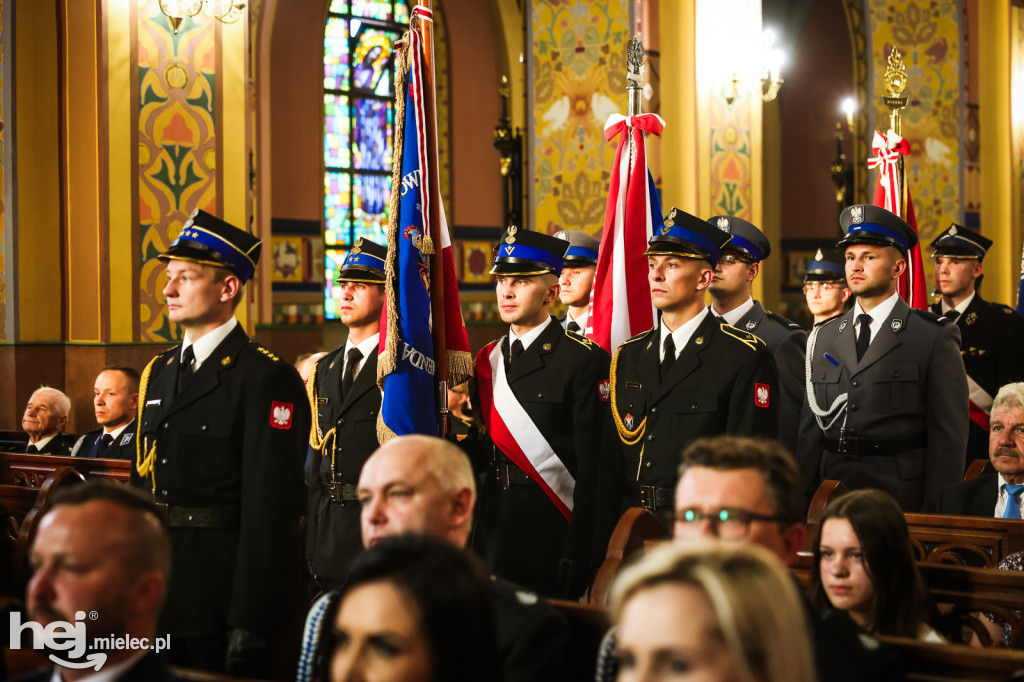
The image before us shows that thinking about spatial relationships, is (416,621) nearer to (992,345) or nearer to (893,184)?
(992,345)

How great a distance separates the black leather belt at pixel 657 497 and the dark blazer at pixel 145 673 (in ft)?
5.26

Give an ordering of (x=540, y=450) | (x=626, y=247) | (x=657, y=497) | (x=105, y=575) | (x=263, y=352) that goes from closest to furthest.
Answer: (x=105, y=575), (x=263, y=352), (x=657, y=497), (x=540, y=450), (x=626, y=247)

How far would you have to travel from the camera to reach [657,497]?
3.00 m

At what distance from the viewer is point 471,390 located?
355cm

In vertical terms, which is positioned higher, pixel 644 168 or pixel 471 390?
pixel 644 168

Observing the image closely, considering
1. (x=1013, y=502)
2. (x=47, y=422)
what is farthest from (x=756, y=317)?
(x=47, y=422)

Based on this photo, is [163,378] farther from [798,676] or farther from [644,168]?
[644,168]

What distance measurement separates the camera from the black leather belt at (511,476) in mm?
3258

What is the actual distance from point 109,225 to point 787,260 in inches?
365

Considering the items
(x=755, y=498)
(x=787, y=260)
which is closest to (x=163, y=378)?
(x=755, y=498)

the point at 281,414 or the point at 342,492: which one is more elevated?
the point at 281,414

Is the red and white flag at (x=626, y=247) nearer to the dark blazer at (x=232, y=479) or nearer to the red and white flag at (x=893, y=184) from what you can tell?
the dark blazer at (x=232, y=479)

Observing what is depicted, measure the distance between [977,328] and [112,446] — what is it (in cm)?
392

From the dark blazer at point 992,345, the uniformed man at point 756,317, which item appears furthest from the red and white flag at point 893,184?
the uniformed man at point 756,317
